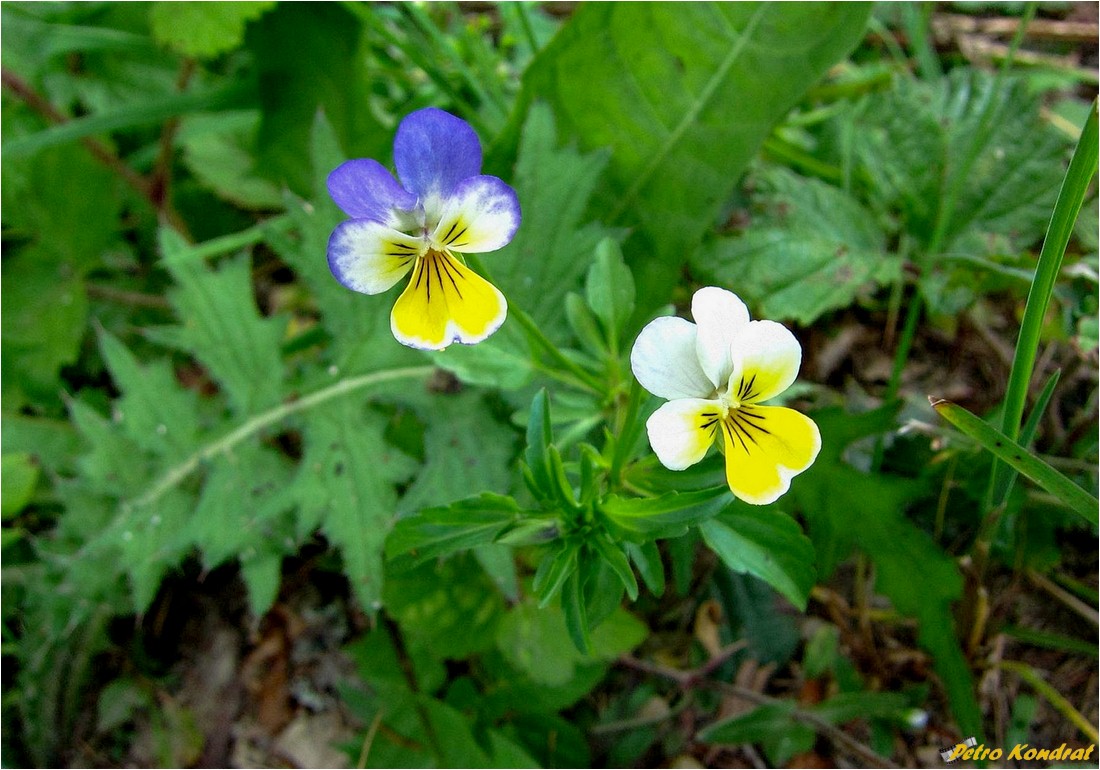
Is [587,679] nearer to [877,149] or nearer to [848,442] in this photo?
[848,442]

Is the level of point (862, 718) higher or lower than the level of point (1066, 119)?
lower

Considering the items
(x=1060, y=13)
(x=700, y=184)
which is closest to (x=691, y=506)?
(x=700, y=184)

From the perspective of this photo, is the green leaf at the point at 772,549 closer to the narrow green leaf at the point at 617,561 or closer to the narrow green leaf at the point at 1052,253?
the narrow green leaf at the point at 617,561

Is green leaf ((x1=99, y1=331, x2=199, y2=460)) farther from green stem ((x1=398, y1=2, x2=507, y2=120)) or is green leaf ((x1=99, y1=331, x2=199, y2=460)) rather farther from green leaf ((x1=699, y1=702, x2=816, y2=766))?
green leaf ((x1=699, y1=702, x2=816, y2=766))

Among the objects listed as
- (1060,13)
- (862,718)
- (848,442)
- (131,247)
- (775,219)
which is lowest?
(862,718)

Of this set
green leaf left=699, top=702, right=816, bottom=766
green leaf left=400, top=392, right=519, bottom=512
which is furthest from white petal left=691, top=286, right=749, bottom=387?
green leaf left=699, top=702, right=816, bottom=766

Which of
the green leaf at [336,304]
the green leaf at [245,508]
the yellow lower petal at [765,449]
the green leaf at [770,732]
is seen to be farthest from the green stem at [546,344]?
the green leaf at [770,732]
